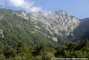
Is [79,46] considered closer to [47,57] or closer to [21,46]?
[21,46]

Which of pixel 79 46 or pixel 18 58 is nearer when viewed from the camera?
pixel 18 58

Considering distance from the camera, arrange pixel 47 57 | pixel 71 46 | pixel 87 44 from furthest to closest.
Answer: pixel 71 46 → pixel 87 44 → pixel 47 57

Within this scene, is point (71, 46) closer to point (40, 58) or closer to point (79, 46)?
point (79, 46)

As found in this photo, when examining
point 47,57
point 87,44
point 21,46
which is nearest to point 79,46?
point 87,44

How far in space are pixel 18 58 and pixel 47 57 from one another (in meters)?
9.72

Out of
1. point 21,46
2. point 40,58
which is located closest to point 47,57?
point 40,58

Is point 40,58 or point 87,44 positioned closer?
point 40,58

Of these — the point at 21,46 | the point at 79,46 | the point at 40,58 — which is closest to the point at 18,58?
the point at 40,58

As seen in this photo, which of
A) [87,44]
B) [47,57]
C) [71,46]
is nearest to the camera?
[47,57]

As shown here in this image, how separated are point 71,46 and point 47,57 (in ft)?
183

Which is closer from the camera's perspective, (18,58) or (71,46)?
(18,58)

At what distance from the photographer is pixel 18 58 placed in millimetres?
45062

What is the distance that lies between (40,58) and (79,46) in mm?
54775

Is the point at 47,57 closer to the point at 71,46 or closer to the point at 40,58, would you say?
the point at 40,58
